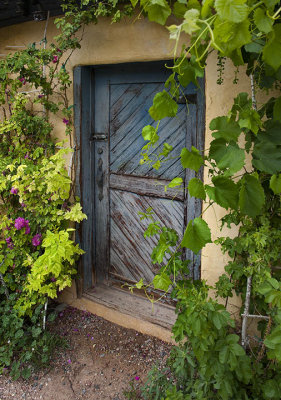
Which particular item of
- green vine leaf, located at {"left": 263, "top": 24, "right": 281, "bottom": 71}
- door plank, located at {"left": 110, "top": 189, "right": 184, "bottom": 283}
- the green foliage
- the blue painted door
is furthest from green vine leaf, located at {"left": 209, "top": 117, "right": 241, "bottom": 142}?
door plank, located at {"left": 110, "top": 189, "right": 184, "bottom": 283}

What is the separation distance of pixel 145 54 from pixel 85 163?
117 cm

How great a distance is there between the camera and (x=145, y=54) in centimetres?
275

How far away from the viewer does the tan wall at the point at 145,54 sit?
2.38 m

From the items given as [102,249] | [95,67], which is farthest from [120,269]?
[95,67]

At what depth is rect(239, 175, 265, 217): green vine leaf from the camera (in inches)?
52.5

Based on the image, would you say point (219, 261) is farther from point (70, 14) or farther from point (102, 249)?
point (70, 14)

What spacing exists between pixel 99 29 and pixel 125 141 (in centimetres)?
96

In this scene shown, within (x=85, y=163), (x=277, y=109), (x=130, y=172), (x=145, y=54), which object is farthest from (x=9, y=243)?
(x=277, y=109)

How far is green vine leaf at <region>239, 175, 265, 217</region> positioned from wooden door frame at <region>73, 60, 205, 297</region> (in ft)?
5.04

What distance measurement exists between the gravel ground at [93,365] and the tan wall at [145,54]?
3.19 feet

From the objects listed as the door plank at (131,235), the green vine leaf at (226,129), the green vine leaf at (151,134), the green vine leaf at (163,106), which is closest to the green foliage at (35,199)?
the door plank at (131,235)

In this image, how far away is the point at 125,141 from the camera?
3281 millimetres

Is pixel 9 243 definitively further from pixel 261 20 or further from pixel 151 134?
pixel 261 20

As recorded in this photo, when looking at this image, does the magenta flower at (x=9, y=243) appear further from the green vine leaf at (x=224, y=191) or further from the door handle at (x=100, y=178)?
the green vine leaf at (x=224, y=191)
